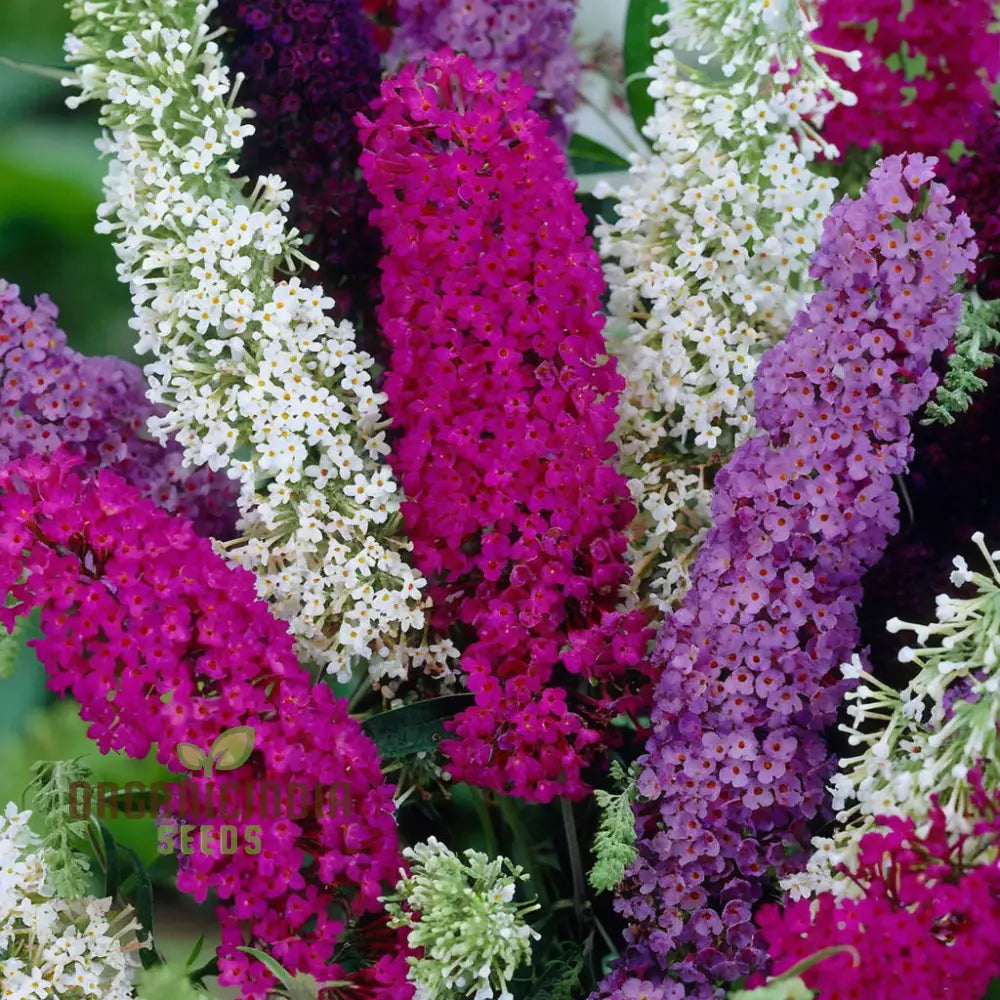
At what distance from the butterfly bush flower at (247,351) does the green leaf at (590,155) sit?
36 centimetres

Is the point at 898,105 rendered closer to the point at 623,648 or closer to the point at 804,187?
the point at 804,187

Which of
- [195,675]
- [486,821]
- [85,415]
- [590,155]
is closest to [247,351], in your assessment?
[85,415]

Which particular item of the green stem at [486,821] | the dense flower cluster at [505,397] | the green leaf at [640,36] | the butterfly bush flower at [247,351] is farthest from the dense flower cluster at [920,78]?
the green stem at [486,821]

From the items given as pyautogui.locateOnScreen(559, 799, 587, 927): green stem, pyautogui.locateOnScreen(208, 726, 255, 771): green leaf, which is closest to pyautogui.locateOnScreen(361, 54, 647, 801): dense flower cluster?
pyautogui.locateOnScreen(559, 799, 587, 927): green stem

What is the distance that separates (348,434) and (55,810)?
26cm

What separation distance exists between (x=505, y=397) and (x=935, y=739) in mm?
279

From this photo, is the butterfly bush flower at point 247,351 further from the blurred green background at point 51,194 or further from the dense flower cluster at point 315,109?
the blurred green background at point 51,194

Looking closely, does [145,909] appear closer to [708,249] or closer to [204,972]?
[204,972]

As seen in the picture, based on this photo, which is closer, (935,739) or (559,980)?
(935,739)

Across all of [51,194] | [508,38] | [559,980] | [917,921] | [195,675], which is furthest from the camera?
[51,194]

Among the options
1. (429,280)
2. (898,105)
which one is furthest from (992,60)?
(429,280)

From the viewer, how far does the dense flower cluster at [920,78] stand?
3.04 ft

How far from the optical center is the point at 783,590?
72 cm

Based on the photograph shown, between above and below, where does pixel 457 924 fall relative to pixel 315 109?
below
